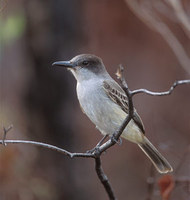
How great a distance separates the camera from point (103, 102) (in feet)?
17.8

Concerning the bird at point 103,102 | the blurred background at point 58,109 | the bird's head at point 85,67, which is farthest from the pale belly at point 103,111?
the blurred background at point 58,109

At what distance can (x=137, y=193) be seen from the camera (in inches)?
418

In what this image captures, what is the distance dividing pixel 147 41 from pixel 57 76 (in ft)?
10.5

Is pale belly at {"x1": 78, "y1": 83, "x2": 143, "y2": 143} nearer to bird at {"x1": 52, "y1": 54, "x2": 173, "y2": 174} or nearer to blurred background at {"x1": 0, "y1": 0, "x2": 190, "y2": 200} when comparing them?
bird at {"x1": 52, "y1": 54, "x2": 173, "y2": 174}

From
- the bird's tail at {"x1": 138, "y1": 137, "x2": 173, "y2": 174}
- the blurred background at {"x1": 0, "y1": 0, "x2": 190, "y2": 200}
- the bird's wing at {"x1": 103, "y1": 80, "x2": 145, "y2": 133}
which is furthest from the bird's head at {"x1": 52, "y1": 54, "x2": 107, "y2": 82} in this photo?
the blurred background at {"x1": 0, "y1": 0, "x2": 190, "y2": 200}

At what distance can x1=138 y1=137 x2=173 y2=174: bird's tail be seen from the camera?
5.76m

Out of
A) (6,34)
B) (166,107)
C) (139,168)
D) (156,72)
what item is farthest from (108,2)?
(6,34)

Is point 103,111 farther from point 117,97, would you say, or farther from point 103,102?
point 117,97

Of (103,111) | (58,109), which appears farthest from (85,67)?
(58,109)

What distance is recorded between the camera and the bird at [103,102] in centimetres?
539

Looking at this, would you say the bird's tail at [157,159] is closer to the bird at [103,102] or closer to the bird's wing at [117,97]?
the bird at [103,102]

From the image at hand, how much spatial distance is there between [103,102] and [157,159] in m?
0.87

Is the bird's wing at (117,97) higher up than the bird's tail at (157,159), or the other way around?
the bird's wing at (117,97)

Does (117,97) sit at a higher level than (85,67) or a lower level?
lower
